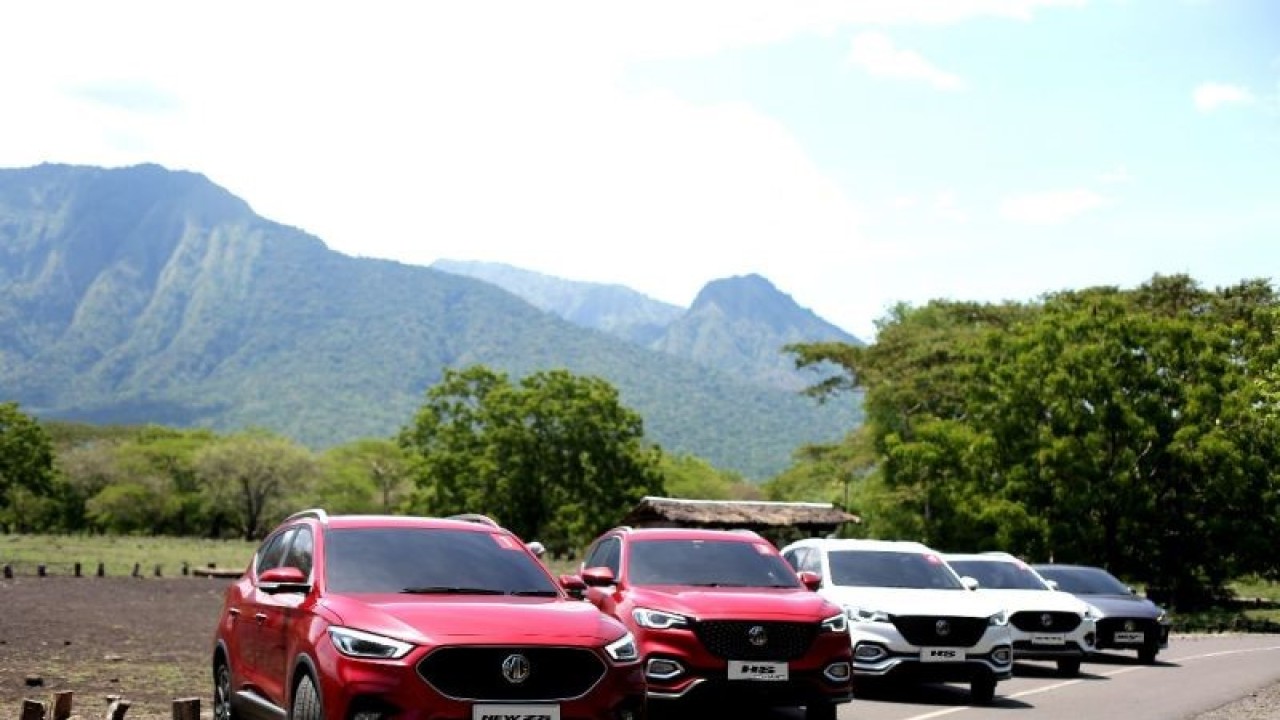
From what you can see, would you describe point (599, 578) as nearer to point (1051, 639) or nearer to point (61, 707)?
point (61, 707)

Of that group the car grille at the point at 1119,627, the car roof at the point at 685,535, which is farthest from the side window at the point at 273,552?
the car grille at the point at 1119,627

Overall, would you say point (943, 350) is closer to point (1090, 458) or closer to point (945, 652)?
point (1090, 458)

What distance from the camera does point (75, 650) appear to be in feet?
75.0

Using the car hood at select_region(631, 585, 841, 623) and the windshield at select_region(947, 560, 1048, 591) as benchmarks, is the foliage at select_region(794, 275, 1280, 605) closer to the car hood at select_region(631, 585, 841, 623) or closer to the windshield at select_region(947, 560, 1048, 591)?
the windshield at select_region(947, 560, 1048, 591)

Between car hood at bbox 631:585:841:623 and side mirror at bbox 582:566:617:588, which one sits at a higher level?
side mirror at bbox 582:566:617:588

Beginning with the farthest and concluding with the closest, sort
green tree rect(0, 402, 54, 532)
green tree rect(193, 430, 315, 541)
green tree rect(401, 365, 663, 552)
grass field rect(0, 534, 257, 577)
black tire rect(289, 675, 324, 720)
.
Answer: green tree rect(193, 430, 315, 541) < green tree rect(0, 402, 54, 532) < green tree rect(401, 365, 663, 552) < grass field rect(0, 534, 257, 577) < black tire rect(289, 675, 324, 720)

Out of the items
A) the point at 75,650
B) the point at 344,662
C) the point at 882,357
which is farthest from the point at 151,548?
the point at 344,662

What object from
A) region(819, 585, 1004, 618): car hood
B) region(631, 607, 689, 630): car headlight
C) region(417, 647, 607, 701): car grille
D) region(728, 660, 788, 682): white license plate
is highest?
region(417, 647, 607, 701): car grille

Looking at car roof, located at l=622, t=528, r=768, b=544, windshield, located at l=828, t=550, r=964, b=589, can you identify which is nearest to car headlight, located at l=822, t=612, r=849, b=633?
car roof, located at l=622, t=528, r=768, b=544

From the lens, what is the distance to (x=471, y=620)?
9125mm

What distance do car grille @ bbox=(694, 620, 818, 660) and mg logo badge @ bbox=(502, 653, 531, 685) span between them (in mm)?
4425

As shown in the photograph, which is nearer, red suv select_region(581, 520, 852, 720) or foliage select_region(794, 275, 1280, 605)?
red suv select_region(581, 520, 852, 720)

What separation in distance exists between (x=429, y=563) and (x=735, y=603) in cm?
401

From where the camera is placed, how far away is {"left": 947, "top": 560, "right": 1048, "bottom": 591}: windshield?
2333 centimetres
